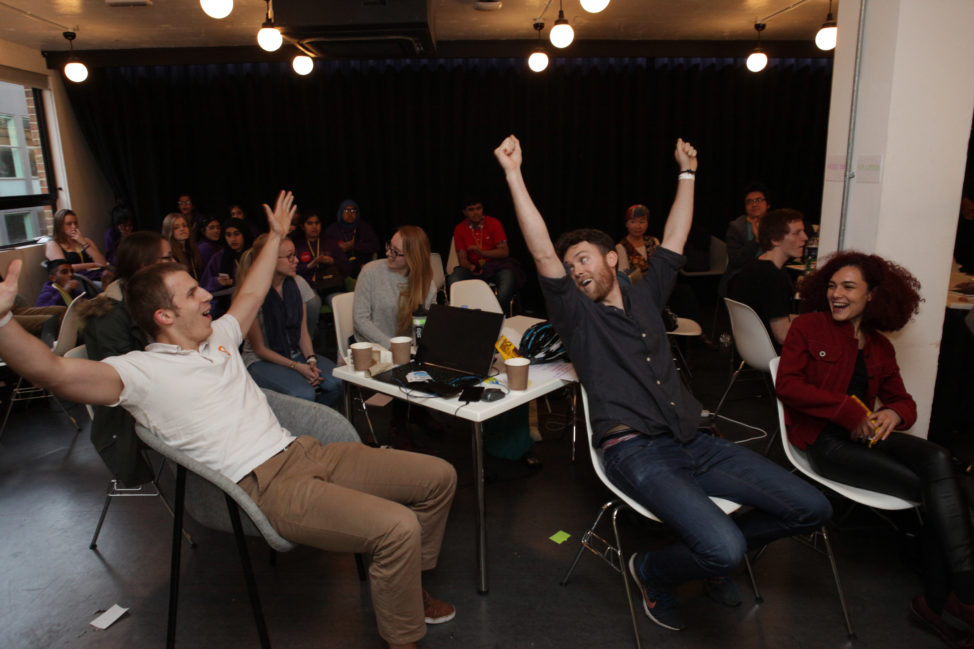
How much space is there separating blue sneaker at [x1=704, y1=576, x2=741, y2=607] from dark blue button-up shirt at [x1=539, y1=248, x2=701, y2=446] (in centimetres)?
55

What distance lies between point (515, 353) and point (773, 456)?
69.6 inches

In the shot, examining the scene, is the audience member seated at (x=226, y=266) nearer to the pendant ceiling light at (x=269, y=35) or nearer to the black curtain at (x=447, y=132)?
the pendant ceiling light at (x=269, y=35)

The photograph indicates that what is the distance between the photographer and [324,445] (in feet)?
7.78

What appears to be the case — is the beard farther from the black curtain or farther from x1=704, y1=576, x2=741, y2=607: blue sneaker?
the black curtain

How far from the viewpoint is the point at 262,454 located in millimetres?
2102

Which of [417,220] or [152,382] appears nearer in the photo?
[152,382]

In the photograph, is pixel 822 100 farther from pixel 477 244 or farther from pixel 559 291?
pixel 559 291

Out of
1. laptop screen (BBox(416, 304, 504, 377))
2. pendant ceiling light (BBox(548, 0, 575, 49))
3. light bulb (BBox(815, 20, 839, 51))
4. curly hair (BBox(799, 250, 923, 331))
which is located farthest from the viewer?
light bulb (BBox(815, 20, 839, 51))

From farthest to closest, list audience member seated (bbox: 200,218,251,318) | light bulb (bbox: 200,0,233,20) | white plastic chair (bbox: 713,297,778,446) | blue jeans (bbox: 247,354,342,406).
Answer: audience member seated (bbox: 200,218,251,318), light bulb (bbox: 200,0,233,20), white plastic chair (bbox: 713,297,778,446), blue jeans (bbox: 247,354,342,406)

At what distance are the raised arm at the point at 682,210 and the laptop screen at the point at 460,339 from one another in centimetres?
76

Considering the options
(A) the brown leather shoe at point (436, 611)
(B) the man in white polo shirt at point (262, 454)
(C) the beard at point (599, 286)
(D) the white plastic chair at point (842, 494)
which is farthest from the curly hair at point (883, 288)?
(A) the brown leather shoe at point (436, 611)

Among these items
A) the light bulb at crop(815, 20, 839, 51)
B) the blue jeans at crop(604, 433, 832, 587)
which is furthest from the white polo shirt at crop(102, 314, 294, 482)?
the light bulb at crop(815, 20, 839, 51)

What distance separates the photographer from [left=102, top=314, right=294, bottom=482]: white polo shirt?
1.93 metres

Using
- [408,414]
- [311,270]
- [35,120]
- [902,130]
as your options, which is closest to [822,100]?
[902,130]
